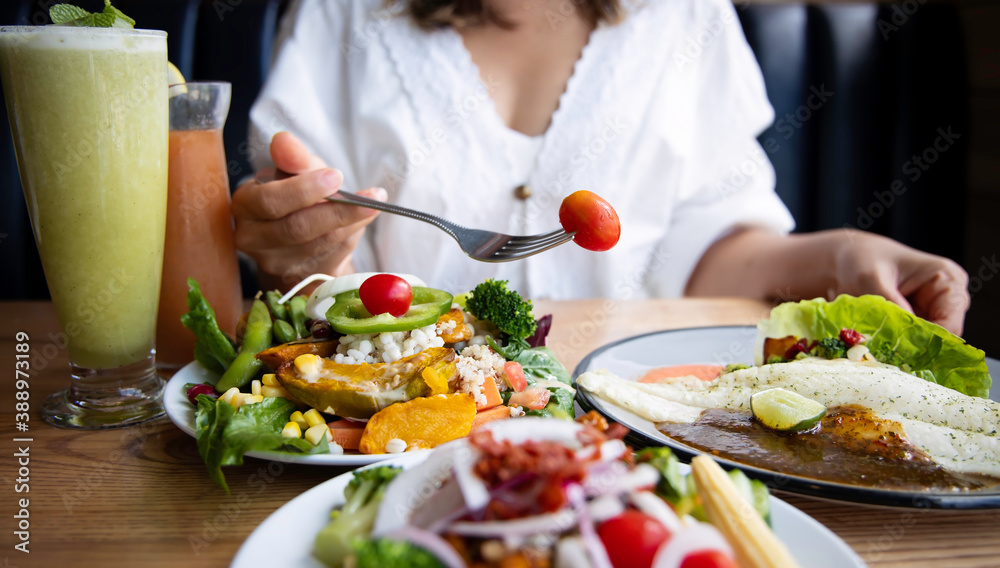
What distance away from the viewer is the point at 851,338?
1291mm

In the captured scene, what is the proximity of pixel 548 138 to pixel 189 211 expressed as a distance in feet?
4.14

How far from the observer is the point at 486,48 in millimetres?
2561

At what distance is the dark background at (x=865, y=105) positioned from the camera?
2.93 meters

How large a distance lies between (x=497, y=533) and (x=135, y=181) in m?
0.87

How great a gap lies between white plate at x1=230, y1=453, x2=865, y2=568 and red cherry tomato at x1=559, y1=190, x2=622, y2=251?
21.3 inches

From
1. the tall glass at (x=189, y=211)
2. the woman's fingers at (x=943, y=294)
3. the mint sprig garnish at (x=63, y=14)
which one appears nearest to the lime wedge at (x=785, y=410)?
the woman's fingers at (x=943, y=294)

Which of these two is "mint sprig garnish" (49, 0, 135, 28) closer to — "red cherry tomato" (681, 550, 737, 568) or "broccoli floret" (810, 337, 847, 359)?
"red cherry tomato" (681, 550, 737, 568)

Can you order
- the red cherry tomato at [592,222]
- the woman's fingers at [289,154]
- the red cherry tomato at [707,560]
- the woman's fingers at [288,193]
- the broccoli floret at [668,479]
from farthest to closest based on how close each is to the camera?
the woman's fingers at [289,154] < the woman's fingers at [288,193] < the red cherry tomato at [592,222] < the broccoli floret at [668,479] < the red cherry tomato at [707,560]

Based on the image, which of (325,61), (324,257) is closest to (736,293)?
(324,257)

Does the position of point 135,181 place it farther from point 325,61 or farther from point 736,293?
point 736,293

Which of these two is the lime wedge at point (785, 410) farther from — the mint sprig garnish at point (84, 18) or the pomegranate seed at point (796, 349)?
the mint sprig garnish at point (84, 18)

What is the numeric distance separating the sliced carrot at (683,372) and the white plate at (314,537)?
1.85 ft

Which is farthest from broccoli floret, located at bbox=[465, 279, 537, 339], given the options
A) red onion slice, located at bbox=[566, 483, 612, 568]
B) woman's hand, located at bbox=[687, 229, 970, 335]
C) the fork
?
woman's hand, located at bbox=[687, 229, 970, 335]

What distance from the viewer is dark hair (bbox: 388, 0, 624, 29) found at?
2.43m
